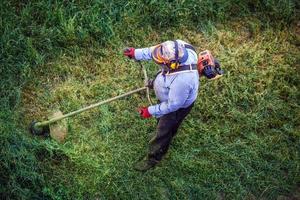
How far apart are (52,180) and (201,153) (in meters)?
1.82

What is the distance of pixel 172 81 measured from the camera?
4.50 metres

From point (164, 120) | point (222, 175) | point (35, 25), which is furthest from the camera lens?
point (35, 25)

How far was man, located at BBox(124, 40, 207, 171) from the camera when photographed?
4375mm

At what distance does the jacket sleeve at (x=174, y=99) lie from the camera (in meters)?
4.46

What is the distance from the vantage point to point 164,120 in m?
4.99

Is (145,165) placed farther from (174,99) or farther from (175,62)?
(175,62)

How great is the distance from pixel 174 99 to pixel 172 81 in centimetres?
18

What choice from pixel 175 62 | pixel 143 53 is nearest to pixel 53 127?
pixel 143 53

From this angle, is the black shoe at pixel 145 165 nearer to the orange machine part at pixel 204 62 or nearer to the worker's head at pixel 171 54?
the orange machine part at pixel 204 62

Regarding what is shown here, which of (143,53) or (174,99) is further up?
(143,53)

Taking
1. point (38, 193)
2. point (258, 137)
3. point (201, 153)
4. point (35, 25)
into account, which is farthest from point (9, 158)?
point (258, 137)

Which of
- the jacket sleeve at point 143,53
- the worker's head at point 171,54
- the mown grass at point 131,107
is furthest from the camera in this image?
the mown grass at point 131,107

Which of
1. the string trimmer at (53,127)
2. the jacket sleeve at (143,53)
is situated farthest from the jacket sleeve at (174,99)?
the string trimmer at (53,127)

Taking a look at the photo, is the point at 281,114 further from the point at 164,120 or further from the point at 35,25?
the point at 35,25
